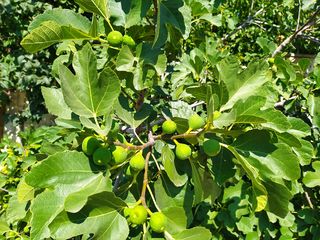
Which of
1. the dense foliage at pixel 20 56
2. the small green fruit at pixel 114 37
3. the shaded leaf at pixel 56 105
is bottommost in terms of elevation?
the dense foliage at pixel 20 56

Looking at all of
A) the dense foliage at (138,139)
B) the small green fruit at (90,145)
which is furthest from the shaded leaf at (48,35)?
the small green fruit at (90,145)

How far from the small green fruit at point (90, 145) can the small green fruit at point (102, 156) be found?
2 cm

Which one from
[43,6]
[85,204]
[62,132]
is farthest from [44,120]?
[85,204]

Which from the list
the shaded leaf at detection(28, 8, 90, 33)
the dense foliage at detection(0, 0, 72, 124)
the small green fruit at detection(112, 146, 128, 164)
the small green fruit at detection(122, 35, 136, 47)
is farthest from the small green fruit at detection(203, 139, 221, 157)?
the dense foliage at detection(0, 0, 72, 124)

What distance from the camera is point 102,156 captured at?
100 centimetres

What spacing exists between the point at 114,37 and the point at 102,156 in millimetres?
342

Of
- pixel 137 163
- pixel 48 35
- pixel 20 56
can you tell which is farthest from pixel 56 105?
pixel 20 56

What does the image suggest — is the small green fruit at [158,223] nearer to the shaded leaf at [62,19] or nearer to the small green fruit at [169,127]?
the small green fruit at [169,127]

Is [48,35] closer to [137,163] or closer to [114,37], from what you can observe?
[114,37]

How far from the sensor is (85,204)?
0.96 meters

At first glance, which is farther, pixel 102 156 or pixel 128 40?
pixel 128 40

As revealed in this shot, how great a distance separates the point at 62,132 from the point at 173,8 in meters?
0.51

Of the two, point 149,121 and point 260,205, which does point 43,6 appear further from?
point 260,205

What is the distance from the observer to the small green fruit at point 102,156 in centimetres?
100
